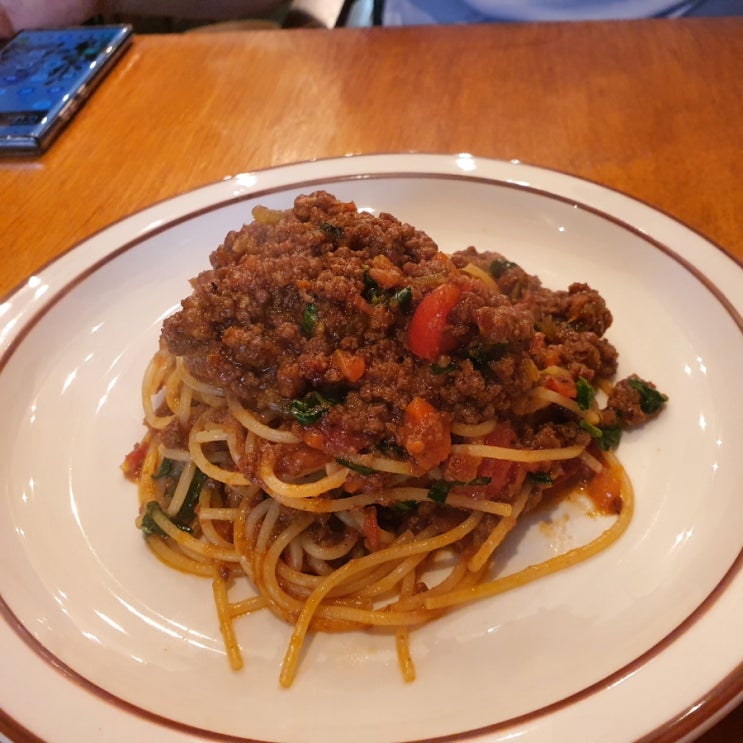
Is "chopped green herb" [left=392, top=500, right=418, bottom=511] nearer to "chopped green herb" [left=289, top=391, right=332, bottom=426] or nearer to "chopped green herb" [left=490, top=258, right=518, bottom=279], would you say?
"chopped green herb" [left=289, top=391, right=332, bottom=426]

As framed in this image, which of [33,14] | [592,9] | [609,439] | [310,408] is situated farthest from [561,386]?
[33,14]

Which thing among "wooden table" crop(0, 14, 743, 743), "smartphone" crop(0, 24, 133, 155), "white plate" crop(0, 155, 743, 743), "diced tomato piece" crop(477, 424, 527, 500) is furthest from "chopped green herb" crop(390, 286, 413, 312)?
"smartphone" crop(0, 24, 133, 155)

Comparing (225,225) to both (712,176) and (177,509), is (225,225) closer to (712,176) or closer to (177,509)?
(177,509)

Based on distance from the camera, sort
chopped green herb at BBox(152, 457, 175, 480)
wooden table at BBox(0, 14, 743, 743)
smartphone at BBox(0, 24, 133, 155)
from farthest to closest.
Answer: smartphone at BBox(0, 24, 133, 155)
wooden table at BBox(0, 14, 743, 743)
chopped green herb at BBox(152, 457, 175, 480)

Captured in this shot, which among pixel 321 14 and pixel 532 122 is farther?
pixel 321 14

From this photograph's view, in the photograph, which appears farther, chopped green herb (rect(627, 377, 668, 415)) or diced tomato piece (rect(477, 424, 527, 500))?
chopped green herb (rect(627, 377, 668, 415))

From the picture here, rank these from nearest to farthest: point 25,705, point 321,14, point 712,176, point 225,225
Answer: point 25,705, point 225,225, point 712,176, point 321,14

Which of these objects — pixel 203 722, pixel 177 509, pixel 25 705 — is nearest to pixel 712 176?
pixel 177 509
